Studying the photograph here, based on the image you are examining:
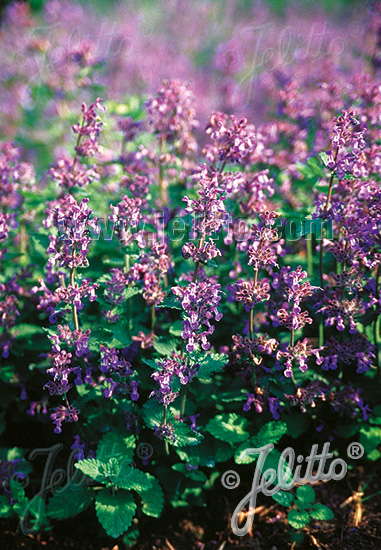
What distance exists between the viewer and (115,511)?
206cm

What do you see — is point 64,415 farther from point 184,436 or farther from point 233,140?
point 233,140

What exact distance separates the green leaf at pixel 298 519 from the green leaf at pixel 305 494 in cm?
6

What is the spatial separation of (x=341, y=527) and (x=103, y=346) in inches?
56.9

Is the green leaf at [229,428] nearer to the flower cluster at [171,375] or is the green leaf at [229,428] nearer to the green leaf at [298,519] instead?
the flower cluster at [171,375]

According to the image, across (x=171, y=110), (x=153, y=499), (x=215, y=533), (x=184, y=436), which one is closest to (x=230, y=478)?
(x=215, y=533)

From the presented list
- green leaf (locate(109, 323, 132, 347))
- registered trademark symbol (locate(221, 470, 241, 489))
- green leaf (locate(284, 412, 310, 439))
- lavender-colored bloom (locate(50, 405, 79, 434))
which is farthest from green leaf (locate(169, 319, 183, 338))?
registered trademark symbol (locate(221, 470, 241, 489))

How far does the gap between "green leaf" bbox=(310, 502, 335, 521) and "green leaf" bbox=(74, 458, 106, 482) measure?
38.2 inches

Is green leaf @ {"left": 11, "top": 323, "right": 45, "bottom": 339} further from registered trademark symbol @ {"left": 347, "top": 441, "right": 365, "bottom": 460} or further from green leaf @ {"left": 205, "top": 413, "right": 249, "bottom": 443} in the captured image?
registered trademark symbol @ {"left": 347, "top": 441, "right": 365, "bottom": 460}

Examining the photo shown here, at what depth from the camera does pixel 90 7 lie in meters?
10.8

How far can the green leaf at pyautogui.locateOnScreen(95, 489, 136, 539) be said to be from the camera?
1.97 meters

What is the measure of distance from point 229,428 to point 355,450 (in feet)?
2.50

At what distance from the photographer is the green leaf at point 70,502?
7.23 ft

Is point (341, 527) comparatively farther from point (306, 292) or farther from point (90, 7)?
point (90, 7)

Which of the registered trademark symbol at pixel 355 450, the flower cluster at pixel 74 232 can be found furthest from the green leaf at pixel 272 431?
the flower cluster at pixel 74 232
